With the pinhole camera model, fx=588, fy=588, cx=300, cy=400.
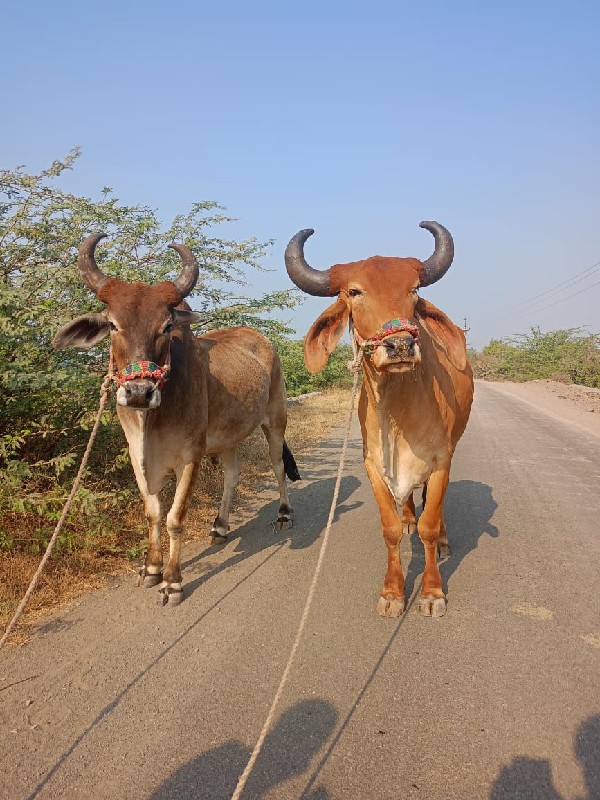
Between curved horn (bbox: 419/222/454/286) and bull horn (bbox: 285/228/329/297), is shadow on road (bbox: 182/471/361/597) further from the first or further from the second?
curved horn (bbox: 419/222/454/286)

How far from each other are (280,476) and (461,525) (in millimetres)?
2040

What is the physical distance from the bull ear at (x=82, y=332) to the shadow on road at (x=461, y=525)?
302cm

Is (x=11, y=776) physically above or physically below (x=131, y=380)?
below

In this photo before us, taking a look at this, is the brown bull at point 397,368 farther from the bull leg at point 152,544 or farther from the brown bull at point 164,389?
the bull leg at point 152,544

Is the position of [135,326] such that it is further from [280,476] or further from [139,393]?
[280,476]

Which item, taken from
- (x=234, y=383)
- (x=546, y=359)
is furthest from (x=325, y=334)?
(x=546, y=359)

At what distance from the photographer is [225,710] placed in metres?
2.98

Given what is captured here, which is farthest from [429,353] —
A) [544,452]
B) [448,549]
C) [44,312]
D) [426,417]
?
[544,452]

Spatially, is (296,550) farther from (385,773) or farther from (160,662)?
(385,773)

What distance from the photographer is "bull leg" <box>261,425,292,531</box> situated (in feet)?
20.4

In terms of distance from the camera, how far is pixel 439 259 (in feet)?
12.9

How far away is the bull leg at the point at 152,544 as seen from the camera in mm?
4605

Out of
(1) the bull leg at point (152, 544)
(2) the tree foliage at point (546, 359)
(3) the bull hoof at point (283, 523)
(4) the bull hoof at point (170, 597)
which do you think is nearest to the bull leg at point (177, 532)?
(4) the bull hoof at point (170, 597)

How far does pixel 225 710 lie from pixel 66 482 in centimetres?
289
